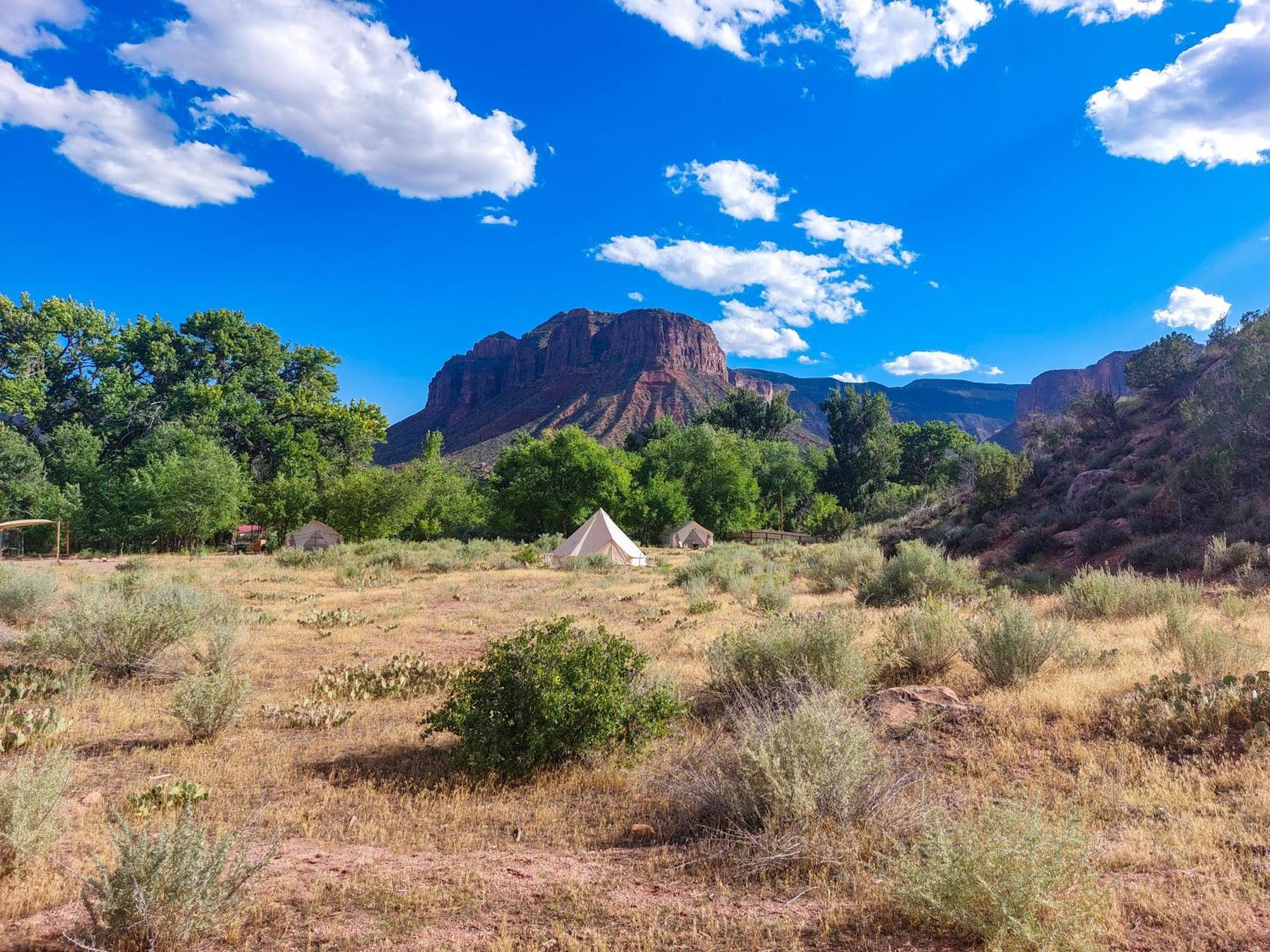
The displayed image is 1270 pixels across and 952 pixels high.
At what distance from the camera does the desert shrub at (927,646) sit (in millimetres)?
6961

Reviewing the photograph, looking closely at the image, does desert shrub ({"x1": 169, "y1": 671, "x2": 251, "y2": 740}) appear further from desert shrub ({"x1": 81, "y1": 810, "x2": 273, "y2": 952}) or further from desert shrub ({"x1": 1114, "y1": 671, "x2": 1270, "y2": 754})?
desert shrub ({"x1": 1114, "y1": 671, "x2": 1270, "y2": 754})

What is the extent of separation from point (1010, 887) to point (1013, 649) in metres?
4.25

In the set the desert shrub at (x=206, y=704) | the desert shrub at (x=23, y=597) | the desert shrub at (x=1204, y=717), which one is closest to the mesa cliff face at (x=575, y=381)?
the desert shrub at (x=23, y=597)

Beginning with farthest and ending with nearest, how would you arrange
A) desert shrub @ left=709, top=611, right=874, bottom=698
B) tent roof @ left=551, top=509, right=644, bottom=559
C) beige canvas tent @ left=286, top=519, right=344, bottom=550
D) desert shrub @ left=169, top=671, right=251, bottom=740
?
beige canvas tent @ left=286, top=519, right=344, bottom=550
tent roof @ left=551, top=509, right=644, bottom=559
desert shrub @ left=709, top=611, right=874, bottom=698
desert shrub @ left=169, top=671, right=251, bottom=740

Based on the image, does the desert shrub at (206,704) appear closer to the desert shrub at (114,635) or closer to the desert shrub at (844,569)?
the desert shrub at (114,635)

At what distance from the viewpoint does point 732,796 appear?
154 inches

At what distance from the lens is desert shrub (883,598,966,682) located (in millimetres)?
6961

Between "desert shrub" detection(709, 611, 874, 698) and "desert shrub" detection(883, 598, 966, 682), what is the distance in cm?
55

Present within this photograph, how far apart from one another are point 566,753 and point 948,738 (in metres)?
2.90

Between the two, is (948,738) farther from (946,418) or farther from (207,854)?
(946,418)

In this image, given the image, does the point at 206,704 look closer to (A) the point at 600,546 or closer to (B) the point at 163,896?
(B) the point at 163,896

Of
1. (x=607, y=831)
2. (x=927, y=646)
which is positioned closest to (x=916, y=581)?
(x=927, y=646)

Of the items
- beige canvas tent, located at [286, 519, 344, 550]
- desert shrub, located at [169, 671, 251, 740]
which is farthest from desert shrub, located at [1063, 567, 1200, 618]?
beige canvas tent, located at [286, 519, 344, 550]

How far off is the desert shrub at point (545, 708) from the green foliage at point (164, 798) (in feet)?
4.99
